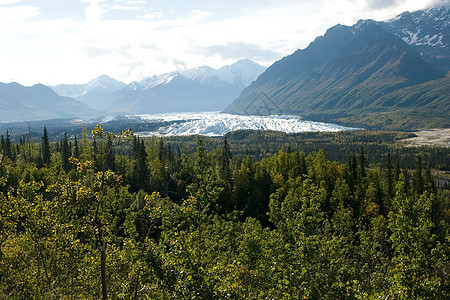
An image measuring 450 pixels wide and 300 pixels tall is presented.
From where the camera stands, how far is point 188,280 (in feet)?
47.9

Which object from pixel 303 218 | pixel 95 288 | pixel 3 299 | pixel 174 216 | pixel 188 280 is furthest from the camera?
pixel 303 218

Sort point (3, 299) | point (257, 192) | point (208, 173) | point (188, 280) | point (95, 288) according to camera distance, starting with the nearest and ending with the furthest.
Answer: point (188, 280)
point (208, 173)
point (3, 299)
point (95, 288)
point (257, 192)

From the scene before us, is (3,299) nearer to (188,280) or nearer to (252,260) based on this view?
(188,280)

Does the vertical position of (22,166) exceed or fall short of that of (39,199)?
it falls short

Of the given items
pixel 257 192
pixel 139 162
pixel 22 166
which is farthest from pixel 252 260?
pixel 22 166

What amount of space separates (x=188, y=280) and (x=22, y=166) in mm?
114340

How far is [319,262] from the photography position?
28703 millimetres

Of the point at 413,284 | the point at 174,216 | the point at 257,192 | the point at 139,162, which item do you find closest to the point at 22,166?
the point at 139,162

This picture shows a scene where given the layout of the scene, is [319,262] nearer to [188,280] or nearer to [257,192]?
[188,280]

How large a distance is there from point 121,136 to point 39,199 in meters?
11.7

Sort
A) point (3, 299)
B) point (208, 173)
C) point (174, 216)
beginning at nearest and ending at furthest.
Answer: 1. point (174, 216)
2. point (208, 173)
3. point (3, 299)

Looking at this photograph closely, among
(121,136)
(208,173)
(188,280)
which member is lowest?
(188,280)

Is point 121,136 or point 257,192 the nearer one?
point 121,136

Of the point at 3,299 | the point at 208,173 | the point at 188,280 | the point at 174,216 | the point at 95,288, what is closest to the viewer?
the point at 188,280
